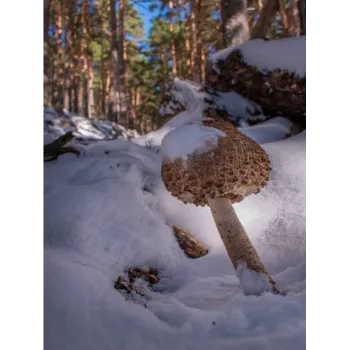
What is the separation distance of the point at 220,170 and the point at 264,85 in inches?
171

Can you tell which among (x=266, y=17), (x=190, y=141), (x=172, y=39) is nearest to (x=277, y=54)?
(x=266, y=17)

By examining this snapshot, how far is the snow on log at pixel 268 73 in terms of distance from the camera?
5113 mm

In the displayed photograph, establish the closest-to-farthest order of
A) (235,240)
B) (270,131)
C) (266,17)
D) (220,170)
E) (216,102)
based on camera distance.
→ (220,170)
(235,240)
(270,131)
(216,102)
(266,17)

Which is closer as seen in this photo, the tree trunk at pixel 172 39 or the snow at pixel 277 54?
the snow at pixel 277 54

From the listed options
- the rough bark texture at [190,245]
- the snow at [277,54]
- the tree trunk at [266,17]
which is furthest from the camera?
the tree trunk at [266,17]

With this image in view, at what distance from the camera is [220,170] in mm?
1693

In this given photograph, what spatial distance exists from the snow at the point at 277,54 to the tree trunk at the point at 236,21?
→ 4.23 ft

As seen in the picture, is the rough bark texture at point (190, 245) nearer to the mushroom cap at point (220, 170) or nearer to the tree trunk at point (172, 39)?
the mushroom cap at point (220, 170)

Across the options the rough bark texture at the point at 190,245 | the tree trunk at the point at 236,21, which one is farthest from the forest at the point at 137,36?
the rough bark texture at the point at 190,245

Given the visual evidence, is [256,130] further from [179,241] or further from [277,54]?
[179,241]

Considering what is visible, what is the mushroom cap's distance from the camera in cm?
170

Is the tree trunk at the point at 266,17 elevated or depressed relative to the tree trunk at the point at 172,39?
depressed

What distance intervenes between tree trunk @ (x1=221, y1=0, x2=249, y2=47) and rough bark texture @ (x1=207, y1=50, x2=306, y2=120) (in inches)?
52.6
